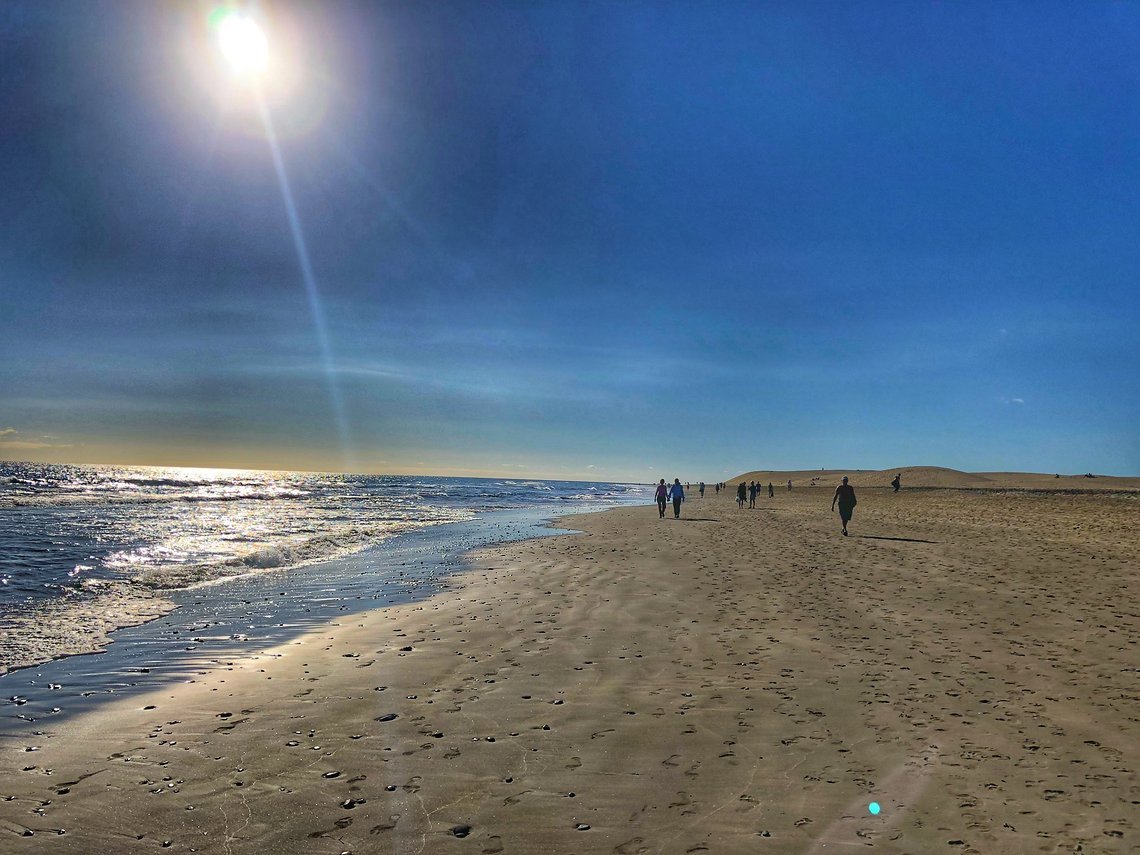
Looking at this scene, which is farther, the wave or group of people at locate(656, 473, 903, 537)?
group of people at locate(656, 473, 903, 537)

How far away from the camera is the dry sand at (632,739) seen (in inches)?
181

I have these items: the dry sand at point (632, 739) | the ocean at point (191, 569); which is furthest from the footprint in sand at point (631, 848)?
the ocean at point (191, 569)

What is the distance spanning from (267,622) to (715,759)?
9.86 metres

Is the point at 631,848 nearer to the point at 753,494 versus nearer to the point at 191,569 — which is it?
the point at 191,569

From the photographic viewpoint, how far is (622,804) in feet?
16.3

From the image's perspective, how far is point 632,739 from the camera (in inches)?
244

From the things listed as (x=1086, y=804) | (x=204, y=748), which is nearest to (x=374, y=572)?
(x=204, y=748)

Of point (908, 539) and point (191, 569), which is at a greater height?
point (908, 539)

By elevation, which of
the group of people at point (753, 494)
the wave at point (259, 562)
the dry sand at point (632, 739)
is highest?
the group of people at point (753, 494)

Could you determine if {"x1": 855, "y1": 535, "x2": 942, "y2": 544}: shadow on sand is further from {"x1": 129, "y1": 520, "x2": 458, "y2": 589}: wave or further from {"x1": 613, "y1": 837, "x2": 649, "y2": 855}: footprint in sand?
{"x1": 613, "y1": 837, "x2": 649, "y2": 855}: footprint in sand

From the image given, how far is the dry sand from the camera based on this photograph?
459 cm

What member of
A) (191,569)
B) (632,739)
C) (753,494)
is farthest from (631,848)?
(753,494)

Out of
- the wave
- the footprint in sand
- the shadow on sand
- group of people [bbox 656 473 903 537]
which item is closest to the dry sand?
the footprint in sand

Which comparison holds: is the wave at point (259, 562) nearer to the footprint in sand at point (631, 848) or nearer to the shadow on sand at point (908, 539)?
the footprint in sand at point (631, 848)
